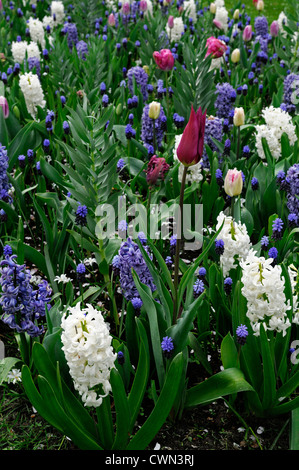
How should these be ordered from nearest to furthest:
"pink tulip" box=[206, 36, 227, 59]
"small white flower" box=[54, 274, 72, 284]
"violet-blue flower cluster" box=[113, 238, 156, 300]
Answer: "violet-blue flower cluster" box=[113, 238, 156, 300]
"small white flower" box=[54, 274, 72, 284]
"pink tulip" box=[206, 36, 227, 59]

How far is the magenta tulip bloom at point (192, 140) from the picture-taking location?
1.89 metres

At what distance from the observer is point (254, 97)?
5.35 metres

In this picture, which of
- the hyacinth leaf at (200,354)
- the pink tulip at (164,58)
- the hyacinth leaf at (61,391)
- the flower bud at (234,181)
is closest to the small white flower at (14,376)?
the hyacinth leaf at (61,391)

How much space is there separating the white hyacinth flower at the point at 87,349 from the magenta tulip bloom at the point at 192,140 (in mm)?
634

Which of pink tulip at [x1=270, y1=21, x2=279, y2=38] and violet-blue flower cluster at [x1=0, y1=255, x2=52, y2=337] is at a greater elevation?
pink tulip at [x1=270, y1=21, x2=279, y2=38]

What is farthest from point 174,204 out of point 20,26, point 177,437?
point 20,26

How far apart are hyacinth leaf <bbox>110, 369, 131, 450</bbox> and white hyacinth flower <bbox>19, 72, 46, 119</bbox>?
2854 mm

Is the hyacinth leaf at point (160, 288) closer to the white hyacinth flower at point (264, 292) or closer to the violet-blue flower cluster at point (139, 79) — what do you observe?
the white hyacinth flower at point (264, 292)

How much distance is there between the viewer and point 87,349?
1670mm

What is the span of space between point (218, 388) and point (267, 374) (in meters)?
0.22

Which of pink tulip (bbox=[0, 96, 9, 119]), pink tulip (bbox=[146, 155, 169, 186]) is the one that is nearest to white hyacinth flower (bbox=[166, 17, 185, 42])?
pink tulip (bbox=[0, 96, 9, 119])

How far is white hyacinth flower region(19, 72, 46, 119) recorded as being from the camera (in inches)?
163

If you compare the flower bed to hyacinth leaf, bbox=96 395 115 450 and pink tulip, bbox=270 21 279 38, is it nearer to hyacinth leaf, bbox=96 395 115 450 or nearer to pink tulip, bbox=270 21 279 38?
hyacinth leaf, bbox=96 395 115 450

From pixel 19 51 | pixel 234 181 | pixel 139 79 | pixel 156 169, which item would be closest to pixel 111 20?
pixel 19 51
